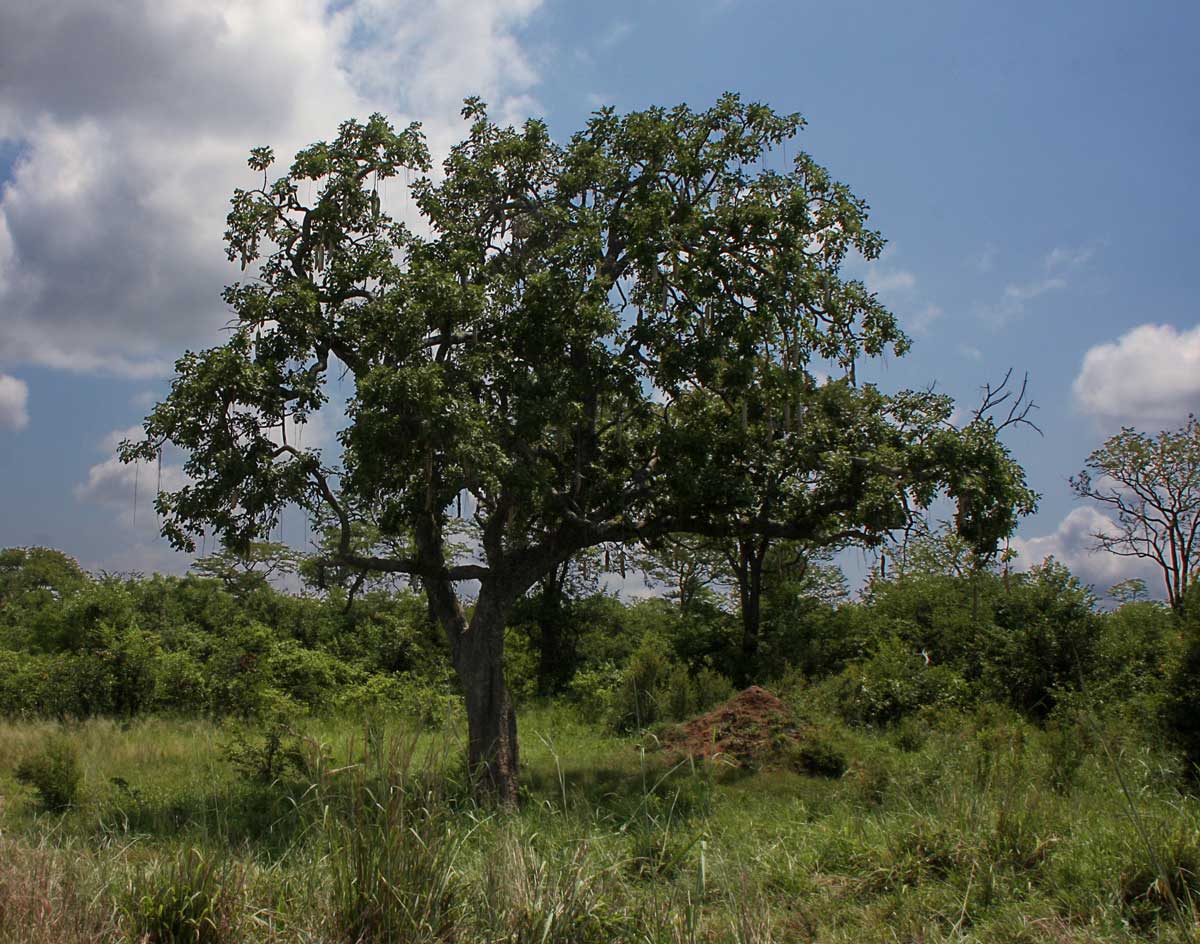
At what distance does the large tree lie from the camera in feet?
34.4

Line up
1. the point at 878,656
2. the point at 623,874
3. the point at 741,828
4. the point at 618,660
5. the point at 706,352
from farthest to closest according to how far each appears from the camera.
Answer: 1. the point at 618,660
2. the point at 878,656
3. the point at 706,352
4. the point at 741,828
5. the point at 623,874

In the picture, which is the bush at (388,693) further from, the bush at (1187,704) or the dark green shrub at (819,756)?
the bush at (1187,704)

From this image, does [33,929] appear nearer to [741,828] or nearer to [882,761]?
[741,828]

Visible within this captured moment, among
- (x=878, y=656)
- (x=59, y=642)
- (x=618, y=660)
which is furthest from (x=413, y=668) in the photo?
(x=878, y=656)

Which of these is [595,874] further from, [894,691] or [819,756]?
[894,691]

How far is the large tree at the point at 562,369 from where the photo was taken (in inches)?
413

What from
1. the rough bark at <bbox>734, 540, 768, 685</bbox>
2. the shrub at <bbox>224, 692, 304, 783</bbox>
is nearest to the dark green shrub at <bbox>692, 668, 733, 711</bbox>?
the rough bark at <bbox>734, 540, 768, 685</bbox>

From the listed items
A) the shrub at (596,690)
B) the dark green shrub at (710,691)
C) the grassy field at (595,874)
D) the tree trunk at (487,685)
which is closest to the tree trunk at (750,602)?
the dark green shrub at (710,691)

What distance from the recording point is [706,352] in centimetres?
1105

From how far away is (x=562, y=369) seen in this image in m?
11.2

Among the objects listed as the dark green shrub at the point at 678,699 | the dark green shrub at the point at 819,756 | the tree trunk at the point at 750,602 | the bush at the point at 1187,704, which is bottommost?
the dark green shrub at the point at 819,756

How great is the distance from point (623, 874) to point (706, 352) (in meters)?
6.91

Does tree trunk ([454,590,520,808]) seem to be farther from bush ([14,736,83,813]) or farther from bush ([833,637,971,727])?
bush ([833,637,971,727])

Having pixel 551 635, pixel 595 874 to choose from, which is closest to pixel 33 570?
pixel 551 635
